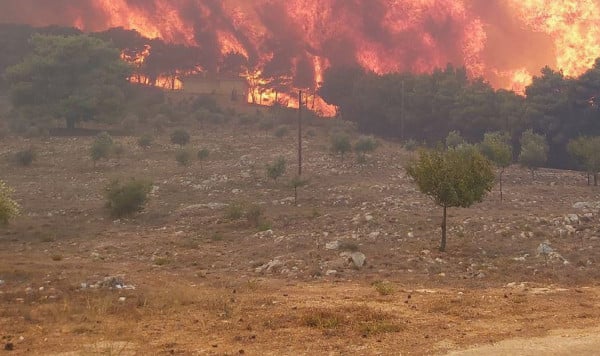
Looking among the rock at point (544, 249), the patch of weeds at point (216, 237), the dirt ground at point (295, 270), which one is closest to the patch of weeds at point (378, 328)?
the dirt ground at point (295, 270)

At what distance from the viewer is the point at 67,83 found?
62.2 meters

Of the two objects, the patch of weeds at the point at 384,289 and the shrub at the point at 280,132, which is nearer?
the patch of weeds at the point at 384,289

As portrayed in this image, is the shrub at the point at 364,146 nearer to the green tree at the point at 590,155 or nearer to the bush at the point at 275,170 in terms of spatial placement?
the bush at the point at 275,170

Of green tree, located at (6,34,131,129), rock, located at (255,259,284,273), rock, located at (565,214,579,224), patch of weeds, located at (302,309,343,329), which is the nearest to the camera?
patch of weeds, located at (302,309,343,329)

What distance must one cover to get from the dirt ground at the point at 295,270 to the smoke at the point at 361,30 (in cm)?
3631

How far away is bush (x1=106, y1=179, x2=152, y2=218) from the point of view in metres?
27.2

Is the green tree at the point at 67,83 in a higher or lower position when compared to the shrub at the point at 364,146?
higher

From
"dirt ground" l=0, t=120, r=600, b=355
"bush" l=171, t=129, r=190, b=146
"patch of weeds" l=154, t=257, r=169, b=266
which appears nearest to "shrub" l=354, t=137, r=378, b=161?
"dirt ground" l=0, t=120, r=600, b=355

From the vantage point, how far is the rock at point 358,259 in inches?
728

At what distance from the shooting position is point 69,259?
19.8 meters

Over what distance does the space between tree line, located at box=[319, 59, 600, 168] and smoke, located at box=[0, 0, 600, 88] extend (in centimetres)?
921

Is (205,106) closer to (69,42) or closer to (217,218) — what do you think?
(69,42)

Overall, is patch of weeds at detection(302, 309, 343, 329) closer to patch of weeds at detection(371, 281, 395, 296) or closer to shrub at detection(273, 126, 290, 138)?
patch of weeds at detection(371, 281, 395, 296)

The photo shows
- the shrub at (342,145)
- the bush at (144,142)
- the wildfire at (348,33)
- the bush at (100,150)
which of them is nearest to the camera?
the bush at (100,150)
